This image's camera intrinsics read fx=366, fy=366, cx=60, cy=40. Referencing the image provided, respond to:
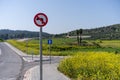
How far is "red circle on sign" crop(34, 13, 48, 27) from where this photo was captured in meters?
14.3

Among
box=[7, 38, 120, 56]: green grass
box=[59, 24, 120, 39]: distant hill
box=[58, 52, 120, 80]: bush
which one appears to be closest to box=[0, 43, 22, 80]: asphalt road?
box=[58, 52, 120, 80]: bush

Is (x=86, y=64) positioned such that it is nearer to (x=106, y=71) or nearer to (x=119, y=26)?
(x=106, y=71)

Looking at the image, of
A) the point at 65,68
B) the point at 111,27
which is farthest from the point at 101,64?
the point at 111,27

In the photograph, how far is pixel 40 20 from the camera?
14.4m

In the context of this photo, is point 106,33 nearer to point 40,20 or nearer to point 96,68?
point 96,68

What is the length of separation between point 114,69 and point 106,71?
93 cm

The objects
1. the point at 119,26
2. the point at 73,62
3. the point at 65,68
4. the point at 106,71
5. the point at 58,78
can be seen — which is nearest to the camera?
the point at 106,71

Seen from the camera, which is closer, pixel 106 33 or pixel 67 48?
pixel 67 48

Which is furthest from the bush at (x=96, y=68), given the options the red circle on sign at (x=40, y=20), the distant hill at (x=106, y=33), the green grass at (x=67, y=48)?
the distant hill at (x=106, y=33)

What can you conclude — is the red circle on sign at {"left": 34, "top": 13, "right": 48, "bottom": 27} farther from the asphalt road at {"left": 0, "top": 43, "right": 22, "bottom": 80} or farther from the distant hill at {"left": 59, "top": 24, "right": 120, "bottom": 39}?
the distant hill at {"left": 59, "top": 24, "right": 120, "bottom": 39}

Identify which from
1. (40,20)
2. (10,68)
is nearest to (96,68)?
(40,20)

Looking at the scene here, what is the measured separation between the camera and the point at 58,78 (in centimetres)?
1989

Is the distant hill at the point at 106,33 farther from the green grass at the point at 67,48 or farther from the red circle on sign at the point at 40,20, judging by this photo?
the red circle on sign at the point at 40,20

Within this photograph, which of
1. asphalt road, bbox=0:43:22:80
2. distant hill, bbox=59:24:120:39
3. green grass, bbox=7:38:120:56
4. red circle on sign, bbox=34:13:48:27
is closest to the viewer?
red circle on sign, bbox=34:13:48:27
